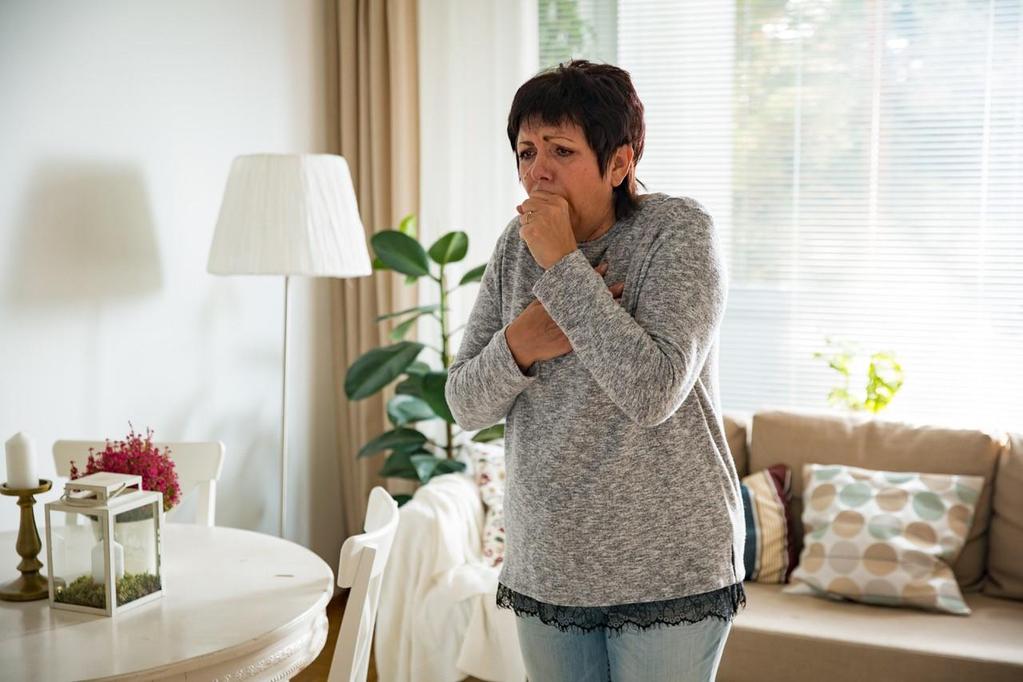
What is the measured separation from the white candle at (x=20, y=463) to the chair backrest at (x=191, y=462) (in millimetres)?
554

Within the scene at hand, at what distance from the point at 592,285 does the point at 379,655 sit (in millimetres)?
1796

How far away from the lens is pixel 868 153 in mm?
3279

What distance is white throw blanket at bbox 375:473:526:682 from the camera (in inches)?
105

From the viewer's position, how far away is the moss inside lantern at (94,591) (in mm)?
1560

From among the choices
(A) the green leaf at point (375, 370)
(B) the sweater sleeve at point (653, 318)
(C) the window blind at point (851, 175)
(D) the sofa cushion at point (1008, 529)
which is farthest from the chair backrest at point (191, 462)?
(D) the sofa cushion at point (1008, 529)

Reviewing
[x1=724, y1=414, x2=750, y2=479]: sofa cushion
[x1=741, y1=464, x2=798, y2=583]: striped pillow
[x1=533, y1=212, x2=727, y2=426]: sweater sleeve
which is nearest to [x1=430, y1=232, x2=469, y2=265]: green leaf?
[x1=724, y1=414, x2=750, y2=479]: sofa cushion

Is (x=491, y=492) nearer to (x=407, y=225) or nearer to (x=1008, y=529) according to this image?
(x=407, y=225)

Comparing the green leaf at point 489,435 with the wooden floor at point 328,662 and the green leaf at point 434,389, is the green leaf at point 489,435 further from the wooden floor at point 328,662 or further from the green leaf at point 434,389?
the wooden floor at point 328,662

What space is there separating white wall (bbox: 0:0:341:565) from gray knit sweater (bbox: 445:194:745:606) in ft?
4.60

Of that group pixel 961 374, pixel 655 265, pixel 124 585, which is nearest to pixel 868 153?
pixel 961 374

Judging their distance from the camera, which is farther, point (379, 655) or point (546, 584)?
point (379, 655)

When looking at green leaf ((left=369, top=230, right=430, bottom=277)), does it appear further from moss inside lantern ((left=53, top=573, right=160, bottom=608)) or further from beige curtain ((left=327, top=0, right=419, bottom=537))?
moss inside lantern ((left=53, top=573, right=160, bottom=608))

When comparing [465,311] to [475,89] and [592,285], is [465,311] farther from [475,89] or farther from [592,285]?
[592,285]

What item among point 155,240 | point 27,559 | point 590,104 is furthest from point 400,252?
point 590,104
